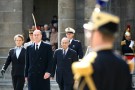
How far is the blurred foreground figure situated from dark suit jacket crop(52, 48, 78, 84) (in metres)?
8.69


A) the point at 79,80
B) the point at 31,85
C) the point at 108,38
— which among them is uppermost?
the point at 108,38

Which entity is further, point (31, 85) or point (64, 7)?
point (64, 7)

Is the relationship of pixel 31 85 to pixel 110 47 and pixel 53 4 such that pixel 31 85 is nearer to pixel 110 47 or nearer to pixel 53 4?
pixel 110 47

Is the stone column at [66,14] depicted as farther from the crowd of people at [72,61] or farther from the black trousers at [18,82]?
the black trousers at [18,82]

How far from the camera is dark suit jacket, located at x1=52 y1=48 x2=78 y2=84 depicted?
14.1 m

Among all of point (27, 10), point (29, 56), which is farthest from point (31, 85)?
point (27, 10)

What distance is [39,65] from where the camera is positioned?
13398 millimetres

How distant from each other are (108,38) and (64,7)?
16275mm

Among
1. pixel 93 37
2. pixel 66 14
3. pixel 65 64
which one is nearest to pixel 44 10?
pixel 66 14

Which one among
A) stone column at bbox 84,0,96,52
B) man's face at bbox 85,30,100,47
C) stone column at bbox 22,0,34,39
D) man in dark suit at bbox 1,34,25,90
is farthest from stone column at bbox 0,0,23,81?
man's face at bbox 85,30,100,47

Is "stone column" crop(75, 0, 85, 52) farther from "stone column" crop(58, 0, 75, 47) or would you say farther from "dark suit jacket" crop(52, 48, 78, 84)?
"dark suit jacket" crop(52, 48, 78, 84)

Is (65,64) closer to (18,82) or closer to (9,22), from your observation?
(18,82)

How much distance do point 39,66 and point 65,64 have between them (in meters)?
0.97

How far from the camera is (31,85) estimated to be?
13453mm
